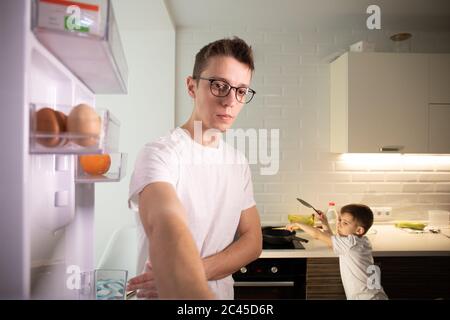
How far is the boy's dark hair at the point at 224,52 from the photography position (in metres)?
0.78

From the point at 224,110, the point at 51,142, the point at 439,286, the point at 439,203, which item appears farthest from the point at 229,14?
the point at 439,286

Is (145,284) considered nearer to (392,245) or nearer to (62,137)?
(62,137)

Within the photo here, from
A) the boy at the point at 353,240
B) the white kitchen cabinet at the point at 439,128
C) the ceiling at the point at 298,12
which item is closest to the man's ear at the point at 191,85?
the ceiling at the point at 298,12

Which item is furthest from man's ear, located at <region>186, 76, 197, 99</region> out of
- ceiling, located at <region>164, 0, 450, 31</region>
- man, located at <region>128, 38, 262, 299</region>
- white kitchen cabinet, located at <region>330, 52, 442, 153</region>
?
white kitchen cabinet, located at <region>330, 52, 442, 153</region>

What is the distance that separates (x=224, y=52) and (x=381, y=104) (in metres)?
0.55

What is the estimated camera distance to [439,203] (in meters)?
1.01

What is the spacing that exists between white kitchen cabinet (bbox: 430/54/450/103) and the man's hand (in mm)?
920

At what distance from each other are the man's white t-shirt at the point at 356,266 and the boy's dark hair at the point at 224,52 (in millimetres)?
569

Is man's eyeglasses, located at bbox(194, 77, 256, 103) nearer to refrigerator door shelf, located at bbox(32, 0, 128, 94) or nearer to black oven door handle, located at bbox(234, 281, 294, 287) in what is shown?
refrigerator door shelf, located at bbox(32, 0, 128, 94)

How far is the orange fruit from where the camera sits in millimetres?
713

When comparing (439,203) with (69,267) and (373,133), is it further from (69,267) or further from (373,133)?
(69,267)

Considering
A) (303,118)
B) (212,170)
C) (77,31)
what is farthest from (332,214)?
(77,31)

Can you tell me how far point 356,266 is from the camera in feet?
2.98

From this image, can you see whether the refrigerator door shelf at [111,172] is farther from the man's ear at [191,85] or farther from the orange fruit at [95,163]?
the man's ear at [191,85]
